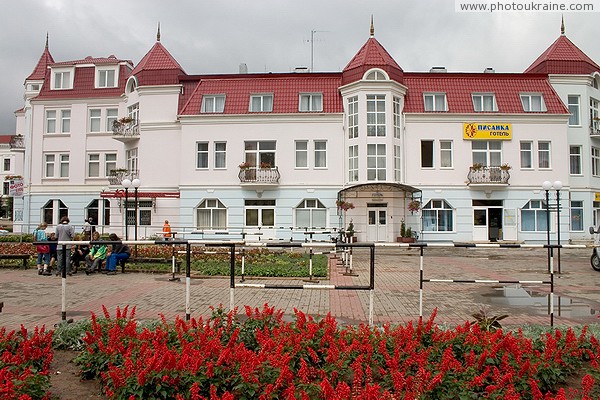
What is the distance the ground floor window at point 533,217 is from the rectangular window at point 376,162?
9619 millimetres

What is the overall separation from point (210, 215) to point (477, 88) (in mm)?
19626

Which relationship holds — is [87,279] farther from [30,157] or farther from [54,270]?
[30,157]

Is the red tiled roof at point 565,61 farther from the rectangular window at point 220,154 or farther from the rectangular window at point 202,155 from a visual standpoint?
the rectangular window at point 202,155

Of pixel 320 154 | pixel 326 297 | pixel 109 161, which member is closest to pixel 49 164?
pixel 109 161

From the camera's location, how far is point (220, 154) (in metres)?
29.8

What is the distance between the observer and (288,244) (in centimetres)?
631

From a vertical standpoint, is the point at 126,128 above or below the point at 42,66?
below

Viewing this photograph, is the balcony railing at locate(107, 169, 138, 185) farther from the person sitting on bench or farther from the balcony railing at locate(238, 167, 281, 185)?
the person sitting on bench

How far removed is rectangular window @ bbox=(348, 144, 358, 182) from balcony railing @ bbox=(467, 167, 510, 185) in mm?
7351

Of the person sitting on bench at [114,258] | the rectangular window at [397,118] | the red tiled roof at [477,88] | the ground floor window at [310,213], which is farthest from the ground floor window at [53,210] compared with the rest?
the red tiled roof at [477,88]

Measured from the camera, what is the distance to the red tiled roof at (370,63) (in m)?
28.4

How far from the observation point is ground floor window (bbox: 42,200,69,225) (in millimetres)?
34594

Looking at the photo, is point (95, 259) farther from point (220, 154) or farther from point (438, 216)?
point (438, 216)

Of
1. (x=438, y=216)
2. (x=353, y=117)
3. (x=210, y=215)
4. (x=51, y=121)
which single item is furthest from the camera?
Answer: (x=51, y=121)
